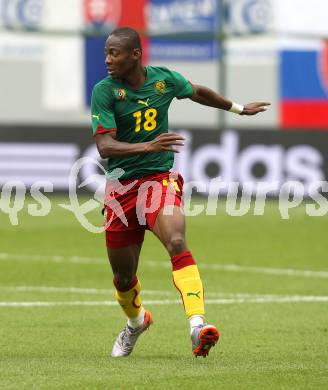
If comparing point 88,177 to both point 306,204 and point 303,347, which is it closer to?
point 306,204

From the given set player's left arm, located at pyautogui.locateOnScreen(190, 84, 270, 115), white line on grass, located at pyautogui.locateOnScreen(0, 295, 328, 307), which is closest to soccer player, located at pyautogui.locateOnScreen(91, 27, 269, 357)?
player's left arm, located at pyautogui.locateOnScreen(190, 84, 270, 115)

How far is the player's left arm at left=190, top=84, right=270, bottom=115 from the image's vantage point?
10.7m

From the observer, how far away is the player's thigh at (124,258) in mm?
10164

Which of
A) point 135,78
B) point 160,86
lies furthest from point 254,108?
point 135,78

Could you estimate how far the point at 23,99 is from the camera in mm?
47656

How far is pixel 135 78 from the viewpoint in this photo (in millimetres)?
10109

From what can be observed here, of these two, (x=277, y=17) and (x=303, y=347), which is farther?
(x=277, y=17)

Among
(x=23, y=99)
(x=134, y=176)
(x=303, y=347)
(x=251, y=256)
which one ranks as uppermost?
(x=134, y=176)

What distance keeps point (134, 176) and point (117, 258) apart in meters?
0.62

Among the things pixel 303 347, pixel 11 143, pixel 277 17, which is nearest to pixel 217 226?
pixel 11 143

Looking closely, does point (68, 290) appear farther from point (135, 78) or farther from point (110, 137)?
point (110, 137)

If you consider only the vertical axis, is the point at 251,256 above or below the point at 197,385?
below

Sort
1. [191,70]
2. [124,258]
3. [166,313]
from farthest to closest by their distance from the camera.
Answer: [191,70] < [166,313] < [124,258]

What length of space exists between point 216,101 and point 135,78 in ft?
2.98
